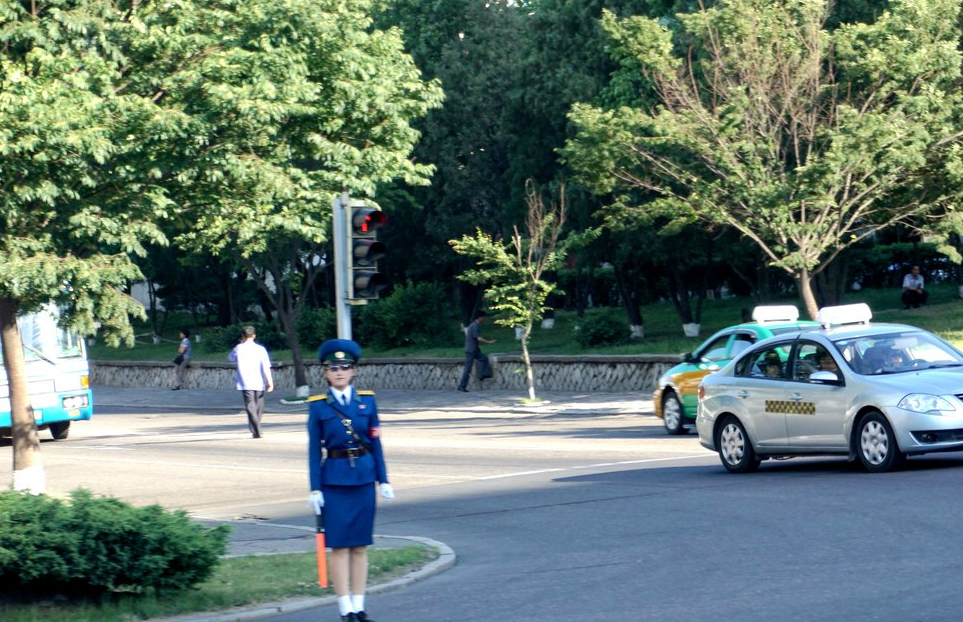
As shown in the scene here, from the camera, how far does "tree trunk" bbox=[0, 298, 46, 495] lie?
50.9 ft

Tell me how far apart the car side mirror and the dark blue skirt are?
6817 mm

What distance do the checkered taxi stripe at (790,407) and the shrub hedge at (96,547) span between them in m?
7.11

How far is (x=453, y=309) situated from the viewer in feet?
185

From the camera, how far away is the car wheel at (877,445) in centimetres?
1238

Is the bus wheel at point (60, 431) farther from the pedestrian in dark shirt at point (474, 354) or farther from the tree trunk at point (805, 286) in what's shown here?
the tree trunk at point (805, 286)

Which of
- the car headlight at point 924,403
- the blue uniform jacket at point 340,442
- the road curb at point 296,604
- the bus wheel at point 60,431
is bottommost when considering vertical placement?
the bus wheel at point 60,431

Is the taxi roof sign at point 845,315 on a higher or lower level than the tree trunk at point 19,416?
higher

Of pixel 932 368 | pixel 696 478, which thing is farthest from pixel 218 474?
pixel 932 368

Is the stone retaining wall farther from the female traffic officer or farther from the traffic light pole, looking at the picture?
the female traffic officer

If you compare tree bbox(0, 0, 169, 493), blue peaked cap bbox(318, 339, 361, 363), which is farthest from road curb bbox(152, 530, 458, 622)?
tree bbox(0, 0, 169, 493)

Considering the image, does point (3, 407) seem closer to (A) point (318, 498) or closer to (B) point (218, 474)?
(B) point (218, 474)

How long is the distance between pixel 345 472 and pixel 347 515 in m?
0.25

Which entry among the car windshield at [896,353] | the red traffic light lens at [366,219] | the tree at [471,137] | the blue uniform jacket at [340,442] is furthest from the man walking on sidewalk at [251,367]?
the tree at [471,137]

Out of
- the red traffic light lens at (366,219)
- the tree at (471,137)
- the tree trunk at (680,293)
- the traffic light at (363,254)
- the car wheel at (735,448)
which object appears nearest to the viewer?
the traffic light at (363,254)
